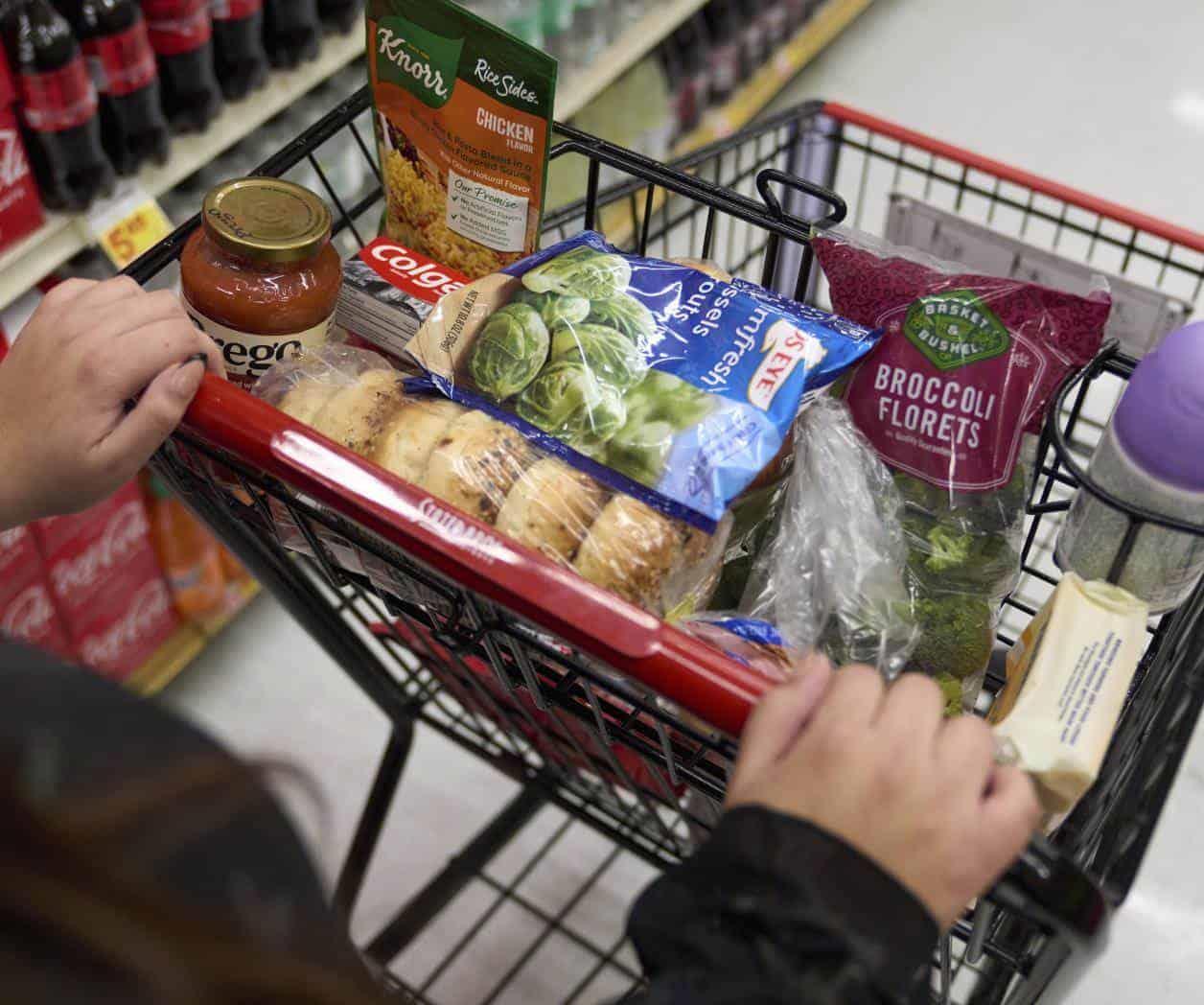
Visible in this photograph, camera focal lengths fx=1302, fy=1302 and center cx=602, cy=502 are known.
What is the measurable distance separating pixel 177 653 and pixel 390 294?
1108mm

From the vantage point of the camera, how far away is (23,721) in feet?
1.49

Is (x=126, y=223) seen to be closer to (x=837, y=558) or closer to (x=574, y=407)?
(x=574, y=407)

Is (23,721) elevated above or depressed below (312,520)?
above

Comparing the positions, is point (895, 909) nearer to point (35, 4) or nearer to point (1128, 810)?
point (1128, 810)

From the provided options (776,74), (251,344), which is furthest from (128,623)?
(776,74)

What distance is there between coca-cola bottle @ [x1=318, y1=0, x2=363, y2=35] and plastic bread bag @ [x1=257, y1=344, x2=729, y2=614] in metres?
1.06

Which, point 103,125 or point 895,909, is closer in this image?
point 895,909

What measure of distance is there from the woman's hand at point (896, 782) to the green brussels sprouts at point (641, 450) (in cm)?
19

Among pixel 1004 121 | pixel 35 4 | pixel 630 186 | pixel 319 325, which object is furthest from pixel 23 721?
pixel 1004 121

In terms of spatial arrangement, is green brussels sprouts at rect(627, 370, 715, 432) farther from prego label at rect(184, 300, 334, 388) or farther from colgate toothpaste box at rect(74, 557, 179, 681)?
colgate toothpaste box at rect(74, 557, 179, 681)

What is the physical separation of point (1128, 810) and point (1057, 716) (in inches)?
2.9

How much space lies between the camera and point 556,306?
2.95ft

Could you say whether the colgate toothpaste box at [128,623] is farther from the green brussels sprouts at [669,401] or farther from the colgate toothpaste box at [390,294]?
the green brussels sprouts at [669,401]

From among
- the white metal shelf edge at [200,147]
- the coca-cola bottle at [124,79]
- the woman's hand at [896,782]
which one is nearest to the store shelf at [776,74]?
the white metal shelf edge at [200,147]
